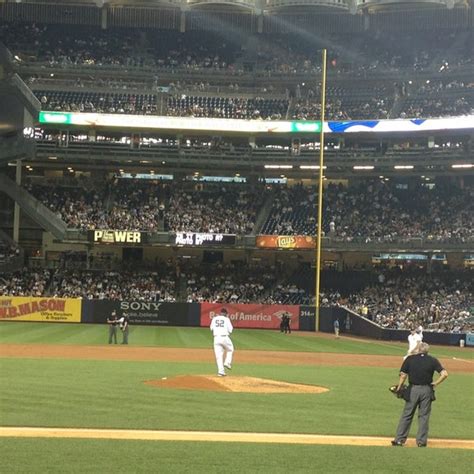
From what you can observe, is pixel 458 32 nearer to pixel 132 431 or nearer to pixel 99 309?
pixel 99 309

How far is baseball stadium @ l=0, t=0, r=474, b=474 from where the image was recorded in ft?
157

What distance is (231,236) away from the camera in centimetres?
5406

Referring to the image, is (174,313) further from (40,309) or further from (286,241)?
(286,241)

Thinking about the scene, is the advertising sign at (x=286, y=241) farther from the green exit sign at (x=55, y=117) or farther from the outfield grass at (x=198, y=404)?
the outfield grass at (x=198, y=404)

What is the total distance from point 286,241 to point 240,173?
9323 mm

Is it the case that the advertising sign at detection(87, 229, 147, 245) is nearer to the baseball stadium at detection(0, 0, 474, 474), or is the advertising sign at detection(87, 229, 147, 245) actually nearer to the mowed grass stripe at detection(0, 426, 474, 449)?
the baseball stadium at detection(0, 0, 474, 474)

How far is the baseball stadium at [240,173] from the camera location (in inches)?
1884

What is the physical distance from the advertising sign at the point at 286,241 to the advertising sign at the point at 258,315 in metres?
5.70

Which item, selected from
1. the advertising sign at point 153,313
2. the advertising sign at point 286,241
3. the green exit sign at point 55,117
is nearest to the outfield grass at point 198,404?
the advertising sign at point 153,313

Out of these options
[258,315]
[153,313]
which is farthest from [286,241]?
[153,313]

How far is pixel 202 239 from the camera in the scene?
2124 inches

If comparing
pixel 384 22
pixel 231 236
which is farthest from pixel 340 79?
pixel 231 236

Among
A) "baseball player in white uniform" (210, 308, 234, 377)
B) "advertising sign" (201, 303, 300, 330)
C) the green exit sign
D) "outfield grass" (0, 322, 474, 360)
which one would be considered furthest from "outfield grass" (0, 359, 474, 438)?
the green exit sign

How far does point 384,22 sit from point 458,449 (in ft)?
183
